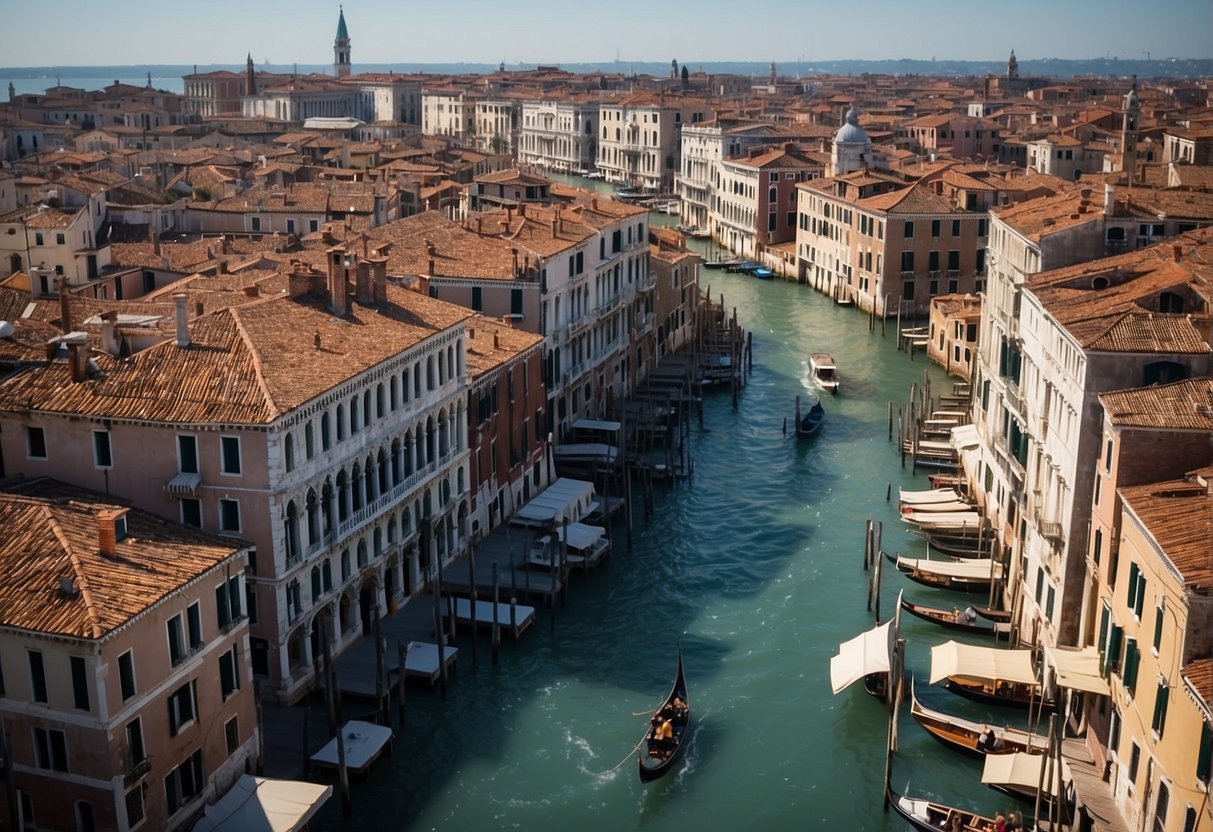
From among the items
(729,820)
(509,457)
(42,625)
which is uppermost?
(42,625)

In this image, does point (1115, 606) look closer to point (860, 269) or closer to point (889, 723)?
point (889, 723)

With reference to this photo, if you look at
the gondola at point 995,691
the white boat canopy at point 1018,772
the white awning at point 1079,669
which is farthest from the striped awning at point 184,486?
the white awning at point 1079,669

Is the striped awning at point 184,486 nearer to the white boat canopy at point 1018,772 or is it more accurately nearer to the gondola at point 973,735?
the gondola at point 973,735

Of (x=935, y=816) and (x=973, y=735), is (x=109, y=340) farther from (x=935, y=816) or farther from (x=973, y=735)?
(x=973, y=735)

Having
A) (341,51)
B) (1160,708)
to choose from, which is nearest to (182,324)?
(1160,708)

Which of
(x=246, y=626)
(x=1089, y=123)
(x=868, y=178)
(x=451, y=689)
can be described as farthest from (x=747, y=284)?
(x=246, y=626)

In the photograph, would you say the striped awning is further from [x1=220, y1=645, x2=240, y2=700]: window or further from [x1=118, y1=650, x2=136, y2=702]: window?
[x1=118, y1=650, x2=136, y2=702]: window
